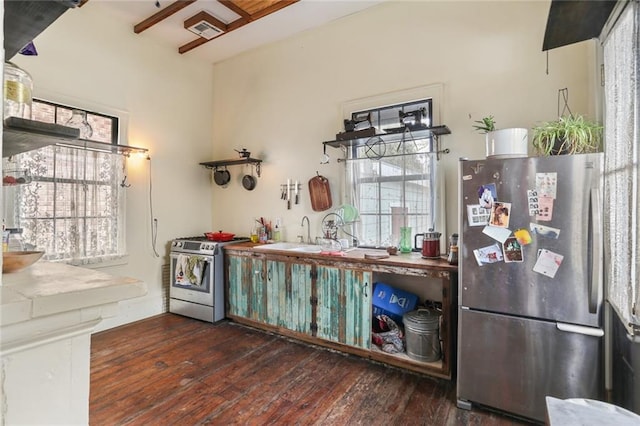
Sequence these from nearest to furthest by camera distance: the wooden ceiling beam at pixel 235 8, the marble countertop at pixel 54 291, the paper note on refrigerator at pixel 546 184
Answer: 1. the marble countertop at pixel 54 291
2. the paper note on refrigerator at pixel 546 184
3. the wooden ceiling beam at pixel 235 8

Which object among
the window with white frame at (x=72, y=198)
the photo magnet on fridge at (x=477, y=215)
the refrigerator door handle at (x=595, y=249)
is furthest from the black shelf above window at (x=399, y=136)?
the window with white frame at (x=72, y=198)

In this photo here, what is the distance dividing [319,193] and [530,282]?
2260 millimetres

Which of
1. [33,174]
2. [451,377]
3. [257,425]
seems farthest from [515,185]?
[33,174]

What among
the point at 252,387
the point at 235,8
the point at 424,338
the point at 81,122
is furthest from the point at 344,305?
the point at 81,122

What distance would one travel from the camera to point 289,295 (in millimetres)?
3295

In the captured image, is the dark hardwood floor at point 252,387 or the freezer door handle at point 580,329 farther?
the dark hardwood floor at point 252,387

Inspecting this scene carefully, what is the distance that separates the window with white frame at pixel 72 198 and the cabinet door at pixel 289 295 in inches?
72.2

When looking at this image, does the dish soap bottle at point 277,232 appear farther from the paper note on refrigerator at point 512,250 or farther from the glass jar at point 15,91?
the glass jar at point 15,91

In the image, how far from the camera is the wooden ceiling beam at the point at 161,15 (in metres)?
3.33

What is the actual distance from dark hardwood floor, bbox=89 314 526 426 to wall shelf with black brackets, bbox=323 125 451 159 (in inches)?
82.4

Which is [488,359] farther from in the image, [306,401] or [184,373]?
[184,373]

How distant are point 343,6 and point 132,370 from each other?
4017mm

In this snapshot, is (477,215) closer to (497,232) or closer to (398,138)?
(497,232)

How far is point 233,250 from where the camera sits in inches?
146
